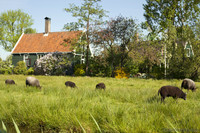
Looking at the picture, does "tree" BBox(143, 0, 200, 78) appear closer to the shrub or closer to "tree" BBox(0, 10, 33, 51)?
the shrub

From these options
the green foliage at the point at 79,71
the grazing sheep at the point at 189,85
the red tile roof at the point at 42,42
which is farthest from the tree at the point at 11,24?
the grazing sheep at the point at 189,85

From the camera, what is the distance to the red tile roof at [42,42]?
35.9 metres

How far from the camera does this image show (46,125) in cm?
512

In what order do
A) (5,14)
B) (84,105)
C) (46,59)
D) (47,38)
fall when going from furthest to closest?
(5,14), (47,38), (46,59), (84,105)

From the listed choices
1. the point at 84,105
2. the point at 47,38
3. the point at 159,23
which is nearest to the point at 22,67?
the point at 47,38

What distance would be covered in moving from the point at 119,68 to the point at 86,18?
820 cm

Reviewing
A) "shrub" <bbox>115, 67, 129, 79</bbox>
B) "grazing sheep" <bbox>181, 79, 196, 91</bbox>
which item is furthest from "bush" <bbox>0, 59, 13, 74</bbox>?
"grazing sheep" <bbox>181, 79, 196, 91</bbox>

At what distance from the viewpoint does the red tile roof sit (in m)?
35.9

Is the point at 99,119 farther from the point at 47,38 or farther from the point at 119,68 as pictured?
the point at 47,38

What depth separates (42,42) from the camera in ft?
125

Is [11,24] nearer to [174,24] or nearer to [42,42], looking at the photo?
[42,42]

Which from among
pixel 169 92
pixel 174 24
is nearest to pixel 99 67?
pixel 174 24

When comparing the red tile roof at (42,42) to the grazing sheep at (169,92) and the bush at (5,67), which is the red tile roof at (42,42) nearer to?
the bush at (5,67)

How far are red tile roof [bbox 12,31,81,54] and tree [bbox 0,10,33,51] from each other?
6.07 metres
